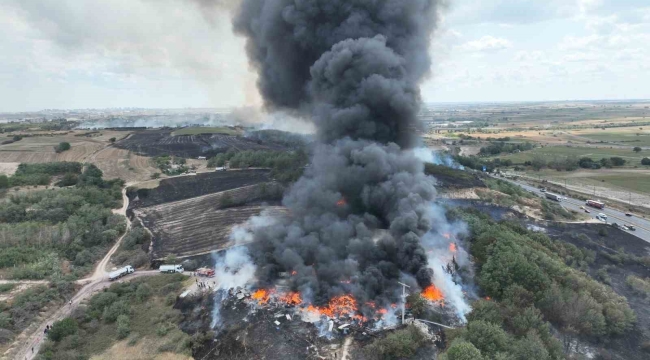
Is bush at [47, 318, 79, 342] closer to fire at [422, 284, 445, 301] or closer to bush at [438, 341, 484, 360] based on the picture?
bush at [438, 341, 484, 360]

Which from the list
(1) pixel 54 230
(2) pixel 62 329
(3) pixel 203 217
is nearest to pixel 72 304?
(2) pixel 62 329

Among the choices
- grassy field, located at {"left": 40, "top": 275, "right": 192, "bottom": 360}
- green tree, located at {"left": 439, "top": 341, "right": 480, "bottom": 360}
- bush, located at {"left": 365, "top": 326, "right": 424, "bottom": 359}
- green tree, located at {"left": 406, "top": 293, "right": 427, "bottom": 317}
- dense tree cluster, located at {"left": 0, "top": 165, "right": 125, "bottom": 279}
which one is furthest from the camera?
dense tree cluster, located at {"left": 0, "top": 165, "right": 125, "bottom": 279}

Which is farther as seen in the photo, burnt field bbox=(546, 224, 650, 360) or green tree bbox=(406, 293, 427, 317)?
green tree bbox=(406, 293, 427, 317)

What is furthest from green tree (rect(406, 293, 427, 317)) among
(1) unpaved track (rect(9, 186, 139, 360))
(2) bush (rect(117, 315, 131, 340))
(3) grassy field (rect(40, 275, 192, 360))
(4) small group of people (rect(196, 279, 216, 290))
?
(1) unpaved track (rect(9, 186, 139, 360))

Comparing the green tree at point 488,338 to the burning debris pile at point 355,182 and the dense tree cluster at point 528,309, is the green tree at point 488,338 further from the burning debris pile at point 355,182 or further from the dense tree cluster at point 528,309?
the burning debris pile at point 355,182

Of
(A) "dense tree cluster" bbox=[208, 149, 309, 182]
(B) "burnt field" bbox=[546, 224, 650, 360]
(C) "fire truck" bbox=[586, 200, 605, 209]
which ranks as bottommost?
(B) "burnt field" bbox=[546, 224, 650, 360]

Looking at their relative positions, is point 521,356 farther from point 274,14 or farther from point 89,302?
point 274,14

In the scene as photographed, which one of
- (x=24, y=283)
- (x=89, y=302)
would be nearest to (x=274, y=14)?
(x=89, y=302)
